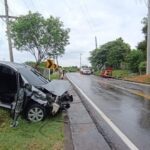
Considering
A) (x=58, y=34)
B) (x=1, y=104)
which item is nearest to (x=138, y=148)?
(x=1, y=104)

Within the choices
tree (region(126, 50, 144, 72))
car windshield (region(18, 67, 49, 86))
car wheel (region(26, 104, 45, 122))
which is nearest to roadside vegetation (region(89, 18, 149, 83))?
tree (region(126, 50, 144, 72))

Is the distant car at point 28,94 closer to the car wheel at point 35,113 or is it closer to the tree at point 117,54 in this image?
the car wheel at point 35,113

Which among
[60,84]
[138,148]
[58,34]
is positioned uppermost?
[58,34]

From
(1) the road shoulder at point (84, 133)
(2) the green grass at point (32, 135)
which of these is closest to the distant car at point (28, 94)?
(2) the green grass at point (32, 135)

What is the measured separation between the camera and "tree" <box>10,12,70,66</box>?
4822cm

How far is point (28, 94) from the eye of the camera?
11195 millimetres

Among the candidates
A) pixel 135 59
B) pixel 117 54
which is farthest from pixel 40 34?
pixel 117 54

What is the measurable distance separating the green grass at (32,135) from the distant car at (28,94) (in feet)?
1.10

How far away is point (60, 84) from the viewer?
13.6 metres

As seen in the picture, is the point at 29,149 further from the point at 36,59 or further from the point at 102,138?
the point at 36,59

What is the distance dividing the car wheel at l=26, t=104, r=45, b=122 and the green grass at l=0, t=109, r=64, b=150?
196 mm

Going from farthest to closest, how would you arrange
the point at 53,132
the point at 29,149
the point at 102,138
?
1. the point at 53,132
2. the point at 102,138
3. the point at 29,149

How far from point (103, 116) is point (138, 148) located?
4347 mm

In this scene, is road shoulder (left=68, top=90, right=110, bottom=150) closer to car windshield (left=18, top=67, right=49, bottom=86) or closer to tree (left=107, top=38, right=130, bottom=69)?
car windshield (left=18, top=67, right=49, bottom=86)
